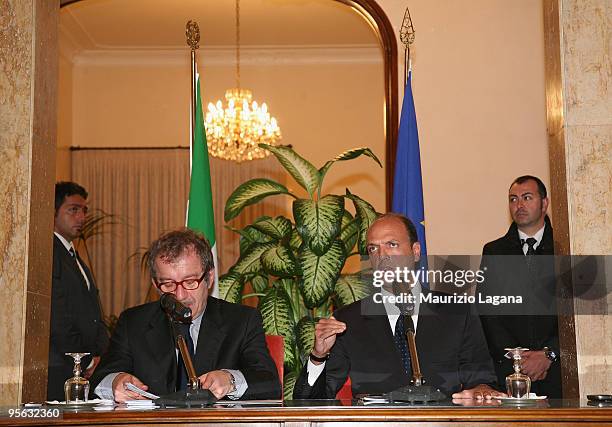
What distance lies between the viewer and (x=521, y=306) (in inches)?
139

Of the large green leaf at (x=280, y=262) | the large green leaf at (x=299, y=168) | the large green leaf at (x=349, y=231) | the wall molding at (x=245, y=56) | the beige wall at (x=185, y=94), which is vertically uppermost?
the wall molding at (x=245, y=56)

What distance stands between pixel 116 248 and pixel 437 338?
679 centimetres

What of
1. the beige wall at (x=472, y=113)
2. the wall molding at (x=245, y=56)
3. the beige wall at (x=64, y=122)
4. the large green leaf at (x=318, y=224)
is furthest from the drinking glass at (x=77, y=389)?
the wall molding at (x=245, y=56)

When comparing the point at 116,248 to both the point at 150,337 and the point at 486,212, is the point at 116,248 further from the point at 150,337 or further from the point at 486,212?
the point at 150,337

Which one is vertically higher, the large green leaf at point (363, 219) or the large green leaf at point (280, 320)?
the large green leaf at point (363, 219)

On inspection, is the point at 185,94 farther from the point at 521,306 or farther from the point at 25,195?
the point at 521,306

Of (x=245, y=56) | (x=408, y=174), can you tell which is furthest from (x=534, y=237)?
(x=245, y=56)

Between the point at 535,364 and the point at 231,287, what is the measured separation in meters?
1.57

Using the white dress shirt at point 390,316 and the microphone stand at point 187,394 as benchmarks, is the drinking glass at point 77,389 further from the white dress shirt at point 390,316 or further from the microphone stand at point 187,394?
the white dress shirt at point 390,316

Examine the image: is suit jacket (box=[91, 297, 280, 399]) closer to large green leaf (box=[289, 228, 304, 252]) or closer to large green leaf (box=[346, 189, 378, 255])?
large green leaf (box=[289, 228, 304, 252])

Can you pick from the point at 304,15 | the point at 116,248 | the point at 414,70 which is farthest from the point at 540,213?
the point at 116,248

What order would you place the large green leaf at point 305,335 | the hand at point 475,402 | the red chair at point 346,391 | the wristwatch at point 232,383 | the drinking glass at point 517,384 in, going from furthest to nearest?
the large green leaf at point 305,335 → the red chair at point 346,391 → the wristwatch at point 232,383 → the drinking glass at point 517,384 → the hand at point 475,402

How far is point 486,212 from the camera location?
6.04m

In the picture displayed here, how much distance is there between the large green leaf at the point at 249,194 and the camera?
470 cm
